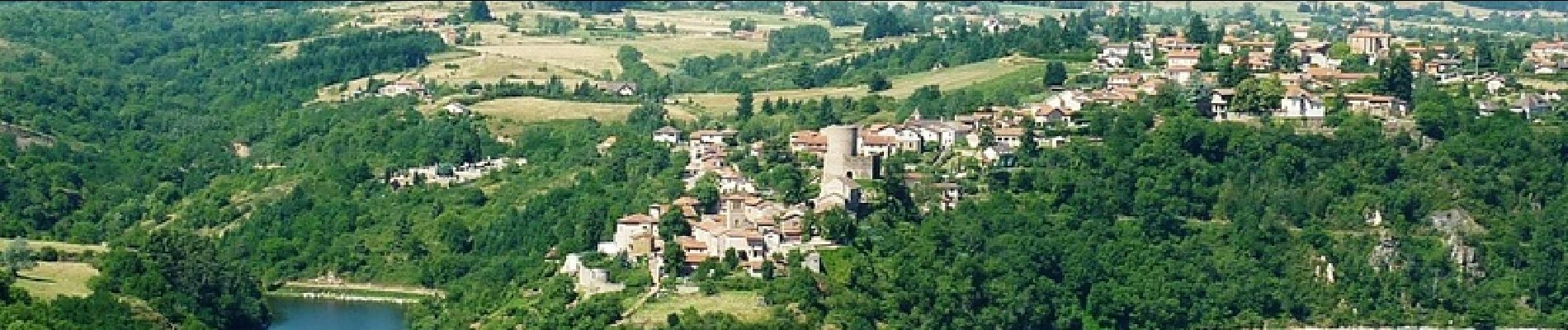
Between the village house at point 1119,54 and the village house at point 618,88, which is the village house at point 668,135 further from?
the village house at point 618,88

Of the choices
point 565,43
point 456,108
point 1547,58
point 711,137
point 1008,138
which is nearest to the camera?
point 1008,138

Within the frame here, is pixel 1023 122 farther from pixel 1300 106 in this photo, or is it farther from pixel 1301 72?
pixel 1301 72

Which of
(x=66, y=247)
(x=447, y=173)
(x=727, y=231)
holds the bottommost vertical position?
(x=447, y=173)

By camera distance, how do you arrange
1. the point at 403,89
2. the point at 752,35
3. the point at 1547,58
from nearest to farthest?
the point at 1547,58
the point at 403,89
the point at 752,35

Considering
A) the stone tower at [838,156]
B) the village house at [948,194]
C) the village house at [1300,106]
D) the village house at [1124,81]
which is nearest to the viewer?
the stone tower at [838,156]

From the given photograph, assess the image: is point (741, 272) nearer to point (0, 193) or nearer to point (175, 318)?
point (175, 318)

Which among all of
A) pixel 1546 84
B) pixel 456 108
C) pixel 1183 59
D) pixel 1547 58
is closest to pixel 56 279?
pixel 456 108

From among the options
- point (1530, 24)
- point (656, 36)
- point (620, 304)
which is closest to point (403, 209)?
point (620, 304)

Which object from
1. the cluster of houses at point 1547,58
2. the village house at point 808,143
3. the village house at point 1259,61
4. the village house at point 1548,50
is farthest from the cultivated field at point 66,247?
the village house at point 1548,50
